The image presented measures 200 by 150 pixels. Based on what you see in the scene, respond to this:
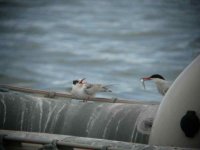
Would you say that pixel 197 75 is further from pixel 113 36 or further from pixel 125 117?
pixel 113 36

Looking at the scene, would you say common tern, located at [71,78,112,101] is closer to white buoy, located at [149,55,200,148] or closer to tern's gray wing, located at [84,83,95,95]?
tern's gray wing, located at [84,83,95,95]

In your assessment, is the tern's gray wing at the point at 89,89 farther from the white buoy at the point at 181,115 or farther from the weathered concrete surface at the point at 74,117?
the white buoy at the point at 181,115

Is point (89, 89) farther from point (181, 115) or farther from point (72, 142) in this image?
point (72, 142)

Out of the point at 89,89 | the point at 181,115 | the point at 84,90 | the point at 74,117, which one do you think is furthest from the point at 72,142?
the point at 89,89

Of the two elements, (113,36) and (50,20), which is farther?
(50,20)

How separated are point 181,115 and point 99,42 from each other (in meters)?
9.51

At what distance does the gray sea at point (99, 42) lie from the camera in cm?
1173

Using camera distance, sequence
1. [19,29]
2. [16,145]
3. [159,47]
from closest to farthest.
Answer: [16,145] < [159,47] < [19,29]

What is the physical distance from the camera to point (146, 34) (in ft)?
45.8

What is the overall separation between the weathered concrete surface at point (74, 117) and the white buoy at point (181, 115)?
481mm

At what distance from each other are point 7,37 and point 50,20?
1.36 meters

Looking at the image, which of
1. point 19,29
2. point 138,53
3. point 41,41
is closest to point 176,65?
point 138,53

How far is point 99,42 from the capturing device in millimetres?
A: 13695

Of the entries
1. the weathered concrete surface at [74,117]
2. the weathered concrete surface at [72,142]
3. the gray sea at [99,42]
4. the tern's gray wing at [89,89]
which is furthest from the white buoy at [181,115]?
the gray sea at [99,42]
